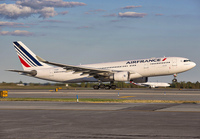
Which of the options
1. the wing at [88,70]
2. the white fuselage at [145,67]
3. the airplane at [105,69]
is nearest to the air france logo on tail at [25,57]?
the airplane at [105,69]

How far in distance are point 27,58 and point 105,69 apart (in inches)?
682

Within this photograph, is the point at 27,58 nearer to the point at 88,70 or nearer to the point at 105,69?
the point at 88,70

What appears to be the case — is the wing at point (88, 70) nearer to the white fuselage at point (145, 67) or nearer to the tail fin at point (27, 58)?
the white fuselage at point (145, 67)

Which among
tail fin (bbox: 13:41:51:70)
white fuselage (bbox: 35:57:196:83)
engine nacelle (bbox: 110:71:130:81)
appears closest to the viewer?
white fuselage (bbox: 35:57:196:83)

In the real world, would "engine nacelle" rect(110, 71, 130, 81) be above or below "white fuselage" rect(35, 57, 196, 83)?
below

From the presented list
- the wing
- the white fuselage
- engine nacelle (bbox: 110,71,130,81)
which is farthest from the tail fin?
engine nacelle (bbox: 110,71,130,81)

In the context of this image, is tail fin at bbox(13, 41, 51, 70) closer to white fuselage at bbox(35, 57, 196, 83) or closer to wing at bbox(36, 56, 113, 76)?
white fuselage at bbox(35, 57, 196, 83)

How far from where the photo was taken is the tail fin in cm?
6450

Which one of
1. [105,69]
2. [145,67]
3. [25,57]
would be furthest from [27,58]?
[145,67]

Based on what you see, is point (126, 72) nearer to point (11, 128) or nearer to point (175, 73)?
point (175, 73)

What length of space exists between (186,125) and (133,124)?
90.8 inches

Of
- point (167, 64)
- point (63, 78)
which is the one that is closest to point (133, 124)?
point (167, 64)

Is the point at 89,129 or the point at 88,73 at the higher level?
the point at 88,73

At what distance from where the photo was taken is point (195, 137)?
1078 centimetres
